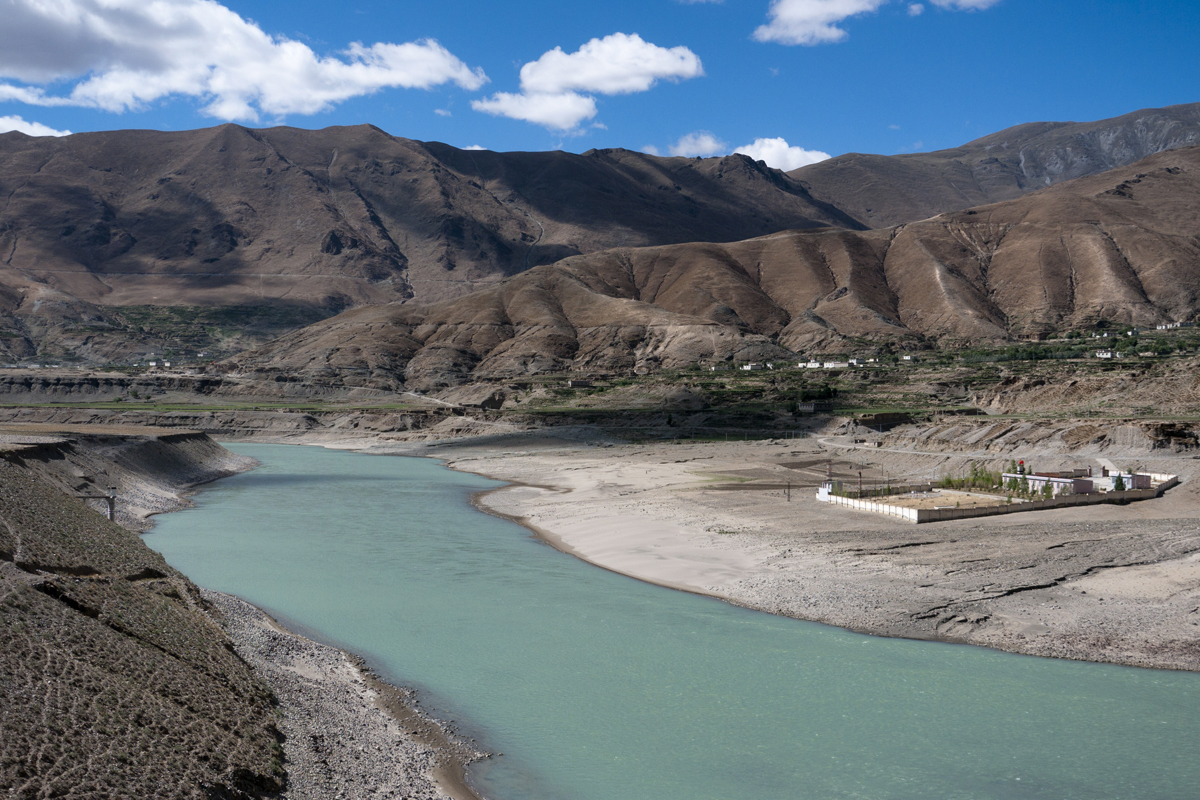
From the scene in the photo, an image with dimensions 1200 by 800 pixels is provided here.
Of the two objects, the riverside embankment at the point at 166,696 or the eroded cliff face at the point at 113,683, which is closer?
the eroded cliff face at the point at 113,683

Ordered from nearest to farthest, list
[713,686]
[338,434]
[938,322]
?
[713,686], [338,434], [938,322]

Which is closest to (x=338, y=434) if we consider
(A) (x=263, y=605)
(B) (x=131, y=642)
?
(A) (x=263, y=605)

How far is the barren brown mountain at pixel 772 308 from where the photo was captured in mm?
142875

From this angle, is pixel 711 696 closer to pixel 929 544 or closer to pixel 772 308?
pixel 929 544

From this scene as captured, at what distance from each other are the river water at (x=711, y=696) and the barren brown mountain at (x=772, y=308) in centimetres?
10937

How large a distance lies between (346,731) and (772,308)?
168031 mm

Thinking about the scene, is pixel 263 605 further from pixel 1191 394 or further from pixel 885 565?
pixel 1191 394

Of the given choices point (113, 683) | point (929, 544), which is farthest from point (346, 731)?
point (929, 544)

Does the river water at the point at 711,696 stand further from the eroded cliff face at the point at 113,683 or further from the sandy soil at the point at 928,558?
the eroded cliff face at the point at 113,683

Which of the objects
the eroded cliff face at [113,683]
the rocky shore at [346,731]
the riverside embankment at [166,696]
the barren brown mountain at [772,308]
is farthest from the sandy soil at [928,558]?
the barren brown mountain at [772,308]

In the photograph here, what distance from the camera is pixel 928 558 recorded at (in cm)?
2919

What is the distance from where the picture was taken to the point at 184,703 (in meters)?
15.5

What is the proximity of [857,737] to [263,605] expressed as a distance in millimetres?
18066

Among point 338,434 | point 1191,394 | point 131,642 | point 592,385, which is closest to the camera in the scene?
point 131,642
